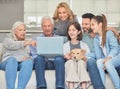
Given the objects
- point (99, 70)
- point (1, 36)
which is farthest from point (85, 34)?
point (1, 36)

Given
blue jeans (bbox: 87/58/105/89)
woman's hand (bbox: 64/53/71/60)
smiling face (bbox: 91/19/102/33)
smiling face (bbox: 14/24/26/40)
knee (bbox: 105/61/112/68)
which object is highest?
smiling face (bbox: 91/19/102/33)

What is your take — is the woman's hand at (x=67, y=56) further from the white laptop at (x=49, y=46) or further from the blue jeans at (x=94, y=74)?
the blue jeans at (x=94, y=74)

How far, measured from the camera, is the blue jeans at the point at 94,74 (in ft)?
8.60

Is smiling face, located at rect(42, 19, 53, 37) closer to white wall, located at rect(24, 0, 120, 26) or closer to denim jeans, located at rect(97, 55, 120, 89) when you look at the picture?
denim jeans, located at rect(97, 55, 120, 89)

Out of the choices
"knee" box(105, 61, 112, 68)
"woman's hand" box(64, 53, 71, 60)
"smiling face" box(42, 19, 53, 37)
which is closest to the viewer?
"knee" box(105, 61, 112, 68)

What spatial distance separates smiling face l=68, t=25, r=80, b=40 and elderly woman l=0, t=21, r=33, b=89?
1.36 feet

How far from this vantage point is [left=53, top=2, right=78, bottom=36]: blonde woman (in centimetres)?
337

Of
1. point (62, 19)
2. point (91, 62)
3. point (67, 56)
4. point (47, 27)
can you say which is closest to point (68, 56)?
point (67, 56)

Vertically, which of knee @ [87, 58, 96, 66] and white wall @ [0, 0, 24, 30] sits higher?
white wall @ [0, 0, 24, 30]

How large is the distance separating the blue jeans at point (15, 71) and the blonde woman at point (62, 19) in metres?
0.71

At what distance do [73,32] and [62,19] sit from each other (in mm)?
424

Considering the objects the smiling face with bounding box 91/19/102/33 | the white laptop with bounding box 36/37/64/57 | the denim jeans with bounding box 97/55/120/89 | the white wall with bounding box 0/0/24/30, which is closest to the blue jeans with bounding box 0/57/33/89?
the white laptop with bounding box 36/37/64/57

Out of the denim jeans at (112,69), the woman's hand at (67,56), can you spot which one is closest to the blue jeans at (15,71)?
the woman's hand at (67,56)

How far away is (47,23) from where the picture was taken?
3.19m
